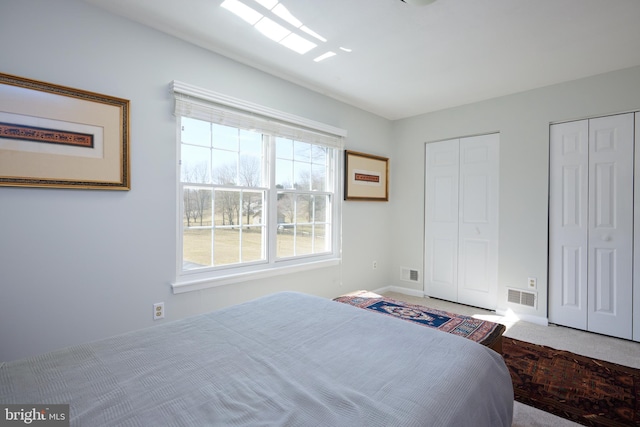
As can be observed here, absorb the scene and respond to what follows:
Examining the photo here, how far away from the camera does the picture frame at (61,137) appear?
1.78 meters

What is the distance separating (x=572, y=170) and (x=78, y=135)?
439 centimetres

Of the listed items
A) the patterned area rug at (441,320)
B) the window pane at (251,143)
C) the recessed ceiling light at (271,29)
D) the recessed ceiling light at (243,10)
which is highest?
the recessed ceiling light at (271,29)

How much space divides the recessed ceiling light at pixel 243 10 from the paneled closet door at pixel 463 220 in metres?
2.96

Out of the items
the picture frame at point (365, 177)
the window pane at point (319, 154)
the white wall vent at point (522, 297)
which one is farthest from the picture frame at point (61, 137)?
the white wall vent at point (522, 297)

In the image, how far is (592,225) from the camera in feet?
10.4

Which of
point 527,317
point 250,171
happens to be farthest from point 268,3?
point 527,317

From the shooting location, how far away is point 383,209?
457 centimetres

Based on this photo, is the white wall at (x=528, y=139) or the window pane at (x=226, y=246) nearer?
the window pane at (x=226, y=246)

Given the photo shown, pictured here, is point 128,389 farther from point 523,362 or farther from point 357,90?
point 357,90

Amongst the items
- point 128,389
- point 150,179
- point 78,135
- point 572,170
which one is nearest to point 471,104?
point 572,170

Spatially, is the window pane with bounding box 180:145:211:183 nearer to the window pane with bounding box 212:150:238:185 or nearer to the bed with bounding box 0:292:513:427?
the window pane with bounding box 212:150:238:185

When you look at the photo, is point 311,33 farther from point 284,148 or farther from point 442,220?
point 442,220

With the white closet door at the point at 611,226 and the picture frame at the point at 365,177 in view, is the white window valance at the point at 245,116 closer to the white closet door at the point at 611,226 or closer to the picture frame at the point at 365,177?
the picture frame at the point at 365,177

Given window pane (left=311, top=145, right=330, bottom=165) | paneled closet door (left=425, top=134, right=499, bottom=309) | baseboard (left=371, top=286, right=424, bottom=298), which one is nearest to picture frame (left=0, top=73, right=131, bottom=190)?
window pane (left=311, top=145, right=330, bottom=165)
